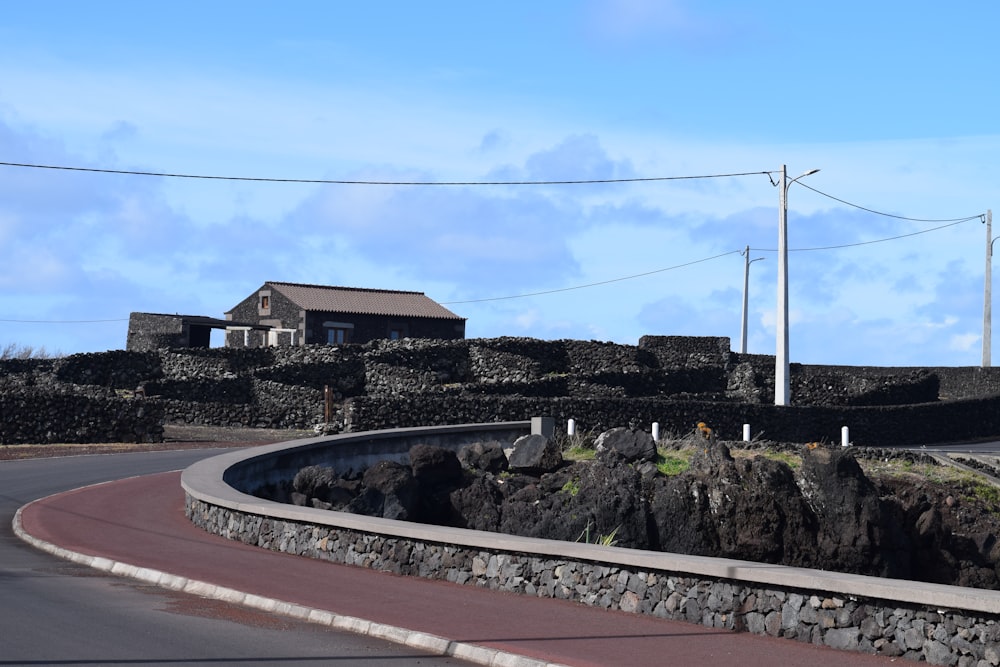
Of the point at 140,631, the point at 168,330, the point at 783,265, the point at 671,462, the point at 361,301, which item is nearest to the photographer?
the point at 140,631

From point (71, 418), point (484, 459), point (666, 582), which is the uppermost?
point (71, 418)

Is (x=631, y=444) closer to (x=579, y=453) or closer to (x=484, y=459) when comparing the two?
(x=484, y=459)

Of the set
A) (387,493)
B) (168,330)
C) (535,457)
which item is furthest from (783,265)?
(168,330)

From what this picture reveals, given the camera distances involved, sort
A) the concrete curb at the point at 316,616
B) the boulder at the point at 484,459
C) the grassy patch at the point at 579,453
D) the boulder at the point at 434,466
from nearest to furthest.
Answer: the concrete curb at the point at 316,616, the boulder at the point at 434,466, the boulder at the point at 484,459, the grassy patch at the point at 579,453

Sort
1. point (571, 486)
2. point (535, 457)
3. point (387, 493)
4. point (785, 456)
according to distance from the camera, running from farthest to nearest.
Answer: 1. point (785, 456)
2. point (535, 457)
3. point (571, 486)
4. point (387, 493)

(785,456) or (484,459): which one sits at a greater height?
(785,456)

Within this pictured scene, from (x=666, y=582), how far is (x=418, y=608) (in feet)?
8.60

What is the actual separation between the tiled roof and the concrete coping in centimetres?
4762

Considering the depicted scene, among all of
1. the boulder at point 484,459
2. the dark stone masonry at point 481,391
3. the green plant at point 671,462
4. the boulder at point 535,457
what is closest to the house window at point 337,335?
the dark stone masonry at point 481,391

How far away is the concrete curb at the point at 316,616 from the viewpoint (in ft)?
32.7

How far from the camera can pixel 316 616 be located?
11836mm

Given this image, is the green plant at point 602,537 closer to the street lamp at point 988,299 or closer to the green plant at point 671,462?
the green plant at point 671,462

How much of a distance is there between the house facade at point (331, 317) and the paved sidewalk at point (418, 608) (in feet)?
157

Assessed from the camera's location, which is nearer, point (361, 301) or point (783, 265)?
point (783, 265)
